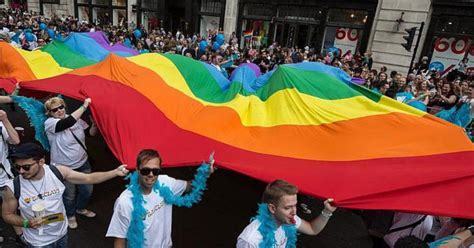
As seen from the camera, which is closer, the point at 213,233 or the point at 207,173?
the point at 207,173

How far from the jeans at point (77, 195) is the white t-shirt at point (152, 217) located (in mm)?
1611

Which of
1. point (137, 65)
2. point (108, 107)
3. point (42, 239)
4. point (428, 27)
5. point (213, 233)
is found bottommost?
point (213, 233)

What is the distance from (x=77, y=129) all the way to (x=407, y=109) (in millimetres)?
3676

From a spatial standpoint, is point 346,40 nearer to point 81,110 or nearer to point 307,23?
point 307,23

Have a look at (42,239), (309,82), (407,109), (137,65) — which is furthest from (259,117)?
(42,239)

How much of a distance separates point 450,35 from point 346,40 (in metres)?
4.02

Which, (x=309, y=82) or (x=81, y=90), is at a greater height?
(x=309, y=82)

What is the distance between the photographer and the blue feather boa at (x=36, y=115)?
12.6 feet

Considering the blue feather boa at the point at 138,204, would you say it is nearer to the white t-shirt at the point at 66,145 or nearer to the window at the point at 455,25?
the white t-shirt at the point at 66,145

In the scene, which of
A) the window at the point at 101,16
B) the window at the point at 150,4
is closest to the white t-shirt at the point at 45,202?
the window at the point at 150,4

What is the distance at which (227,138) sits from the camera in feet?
11.0

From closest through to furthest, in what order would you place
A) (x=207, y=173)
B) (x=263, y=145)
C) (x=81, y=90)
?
(x=207, y=173) → (x=263, y=145) → (x=81, y=90)

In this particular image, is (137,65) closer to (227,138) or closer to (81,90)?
(81,90)

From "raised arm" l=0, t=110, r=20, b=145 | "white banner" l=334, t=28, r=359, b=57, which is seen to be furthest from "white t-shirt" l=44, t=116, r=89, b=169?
"white banner" l=334, t=28, r=359, b=57
